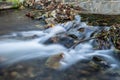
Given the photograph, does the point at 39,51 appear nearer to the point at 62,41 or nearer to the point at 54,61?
the point at 62,41

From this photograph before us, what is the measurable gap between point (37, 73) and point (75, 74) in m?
0.62

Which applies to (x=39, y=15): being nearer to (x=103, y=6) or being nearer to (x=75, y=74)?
(x=103, y=6)

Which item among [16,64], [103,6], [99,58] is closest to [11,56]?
[16,64]

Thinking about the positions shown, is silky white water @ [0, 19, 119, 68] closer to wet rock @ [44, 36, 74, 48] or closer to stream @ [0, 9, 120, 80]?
stream @ [0, 9, 120, 80]

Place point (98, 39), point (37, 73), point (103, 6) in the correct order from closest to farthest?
1. point (37, 73)
2. point (98, 39)
3. point (103, 6)

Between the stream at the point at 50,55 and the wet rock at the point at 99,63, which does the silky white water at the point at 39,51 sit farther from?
the wet rock at the point at 99,63

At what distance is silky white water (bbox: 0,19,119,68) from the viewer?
179 inches

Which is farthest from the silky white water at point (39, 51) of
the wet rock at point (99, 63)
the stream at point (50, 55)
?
the wet rock at point (99, 63)

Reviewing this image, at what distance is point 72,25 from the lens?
255 inches

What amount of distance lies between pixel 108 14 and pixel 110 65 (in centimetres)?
386

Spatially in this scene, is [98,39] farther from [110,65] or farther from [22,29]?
[22,29]

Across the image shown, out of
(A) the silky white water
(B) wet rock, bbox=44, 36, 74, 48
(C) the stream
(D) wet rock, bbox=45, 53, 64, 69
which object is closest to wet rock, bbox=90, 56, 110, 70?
(C) the stream

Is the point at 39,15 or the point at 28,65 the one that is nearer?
the point at 28,65

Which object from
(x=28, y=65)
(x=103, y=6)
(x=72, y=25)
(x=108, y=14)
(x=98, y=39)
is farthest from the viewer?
(x=103, y=6)
